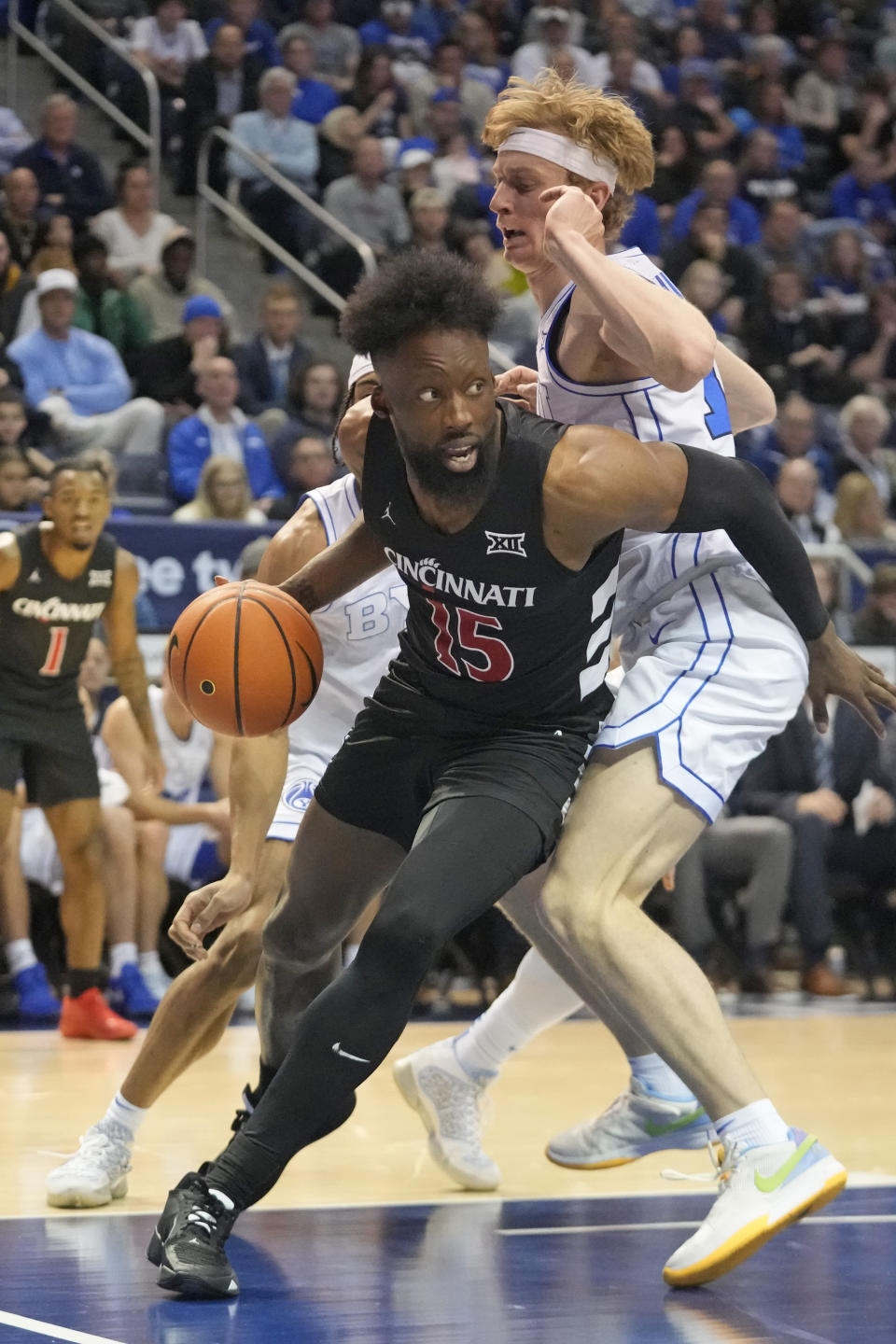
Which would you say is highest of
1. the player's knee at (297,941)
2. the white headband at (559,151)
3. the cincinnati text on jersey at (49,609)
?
the white headband at (559,151)

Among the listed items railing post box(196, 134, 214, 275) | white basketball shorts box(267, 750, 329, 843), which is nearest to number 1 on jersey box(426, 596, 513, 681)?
white basketball shorts box(267, 750, 329, 843)

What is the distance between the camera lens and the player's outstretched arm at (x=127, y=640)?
7.80 meters

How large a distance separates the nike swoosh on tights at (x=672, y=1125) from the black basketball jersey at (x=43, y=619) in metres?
3.86

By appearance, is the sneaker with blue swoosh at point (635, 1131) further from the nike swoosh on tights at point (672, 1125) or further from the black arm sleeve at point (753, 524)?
the black arm sleeve at point (753, 524)

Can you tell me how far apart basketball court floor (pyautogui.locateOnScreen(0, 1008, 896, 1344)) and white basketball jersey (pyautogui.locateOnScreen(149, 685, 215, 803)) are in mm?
2195

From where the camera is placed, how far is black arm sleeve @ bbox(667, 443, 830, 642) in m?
3.65

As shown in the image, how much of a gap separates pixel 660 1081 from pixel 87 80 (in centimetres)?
1004

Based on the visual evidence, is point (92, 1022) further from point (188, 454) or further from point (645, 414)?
point (645, 414)

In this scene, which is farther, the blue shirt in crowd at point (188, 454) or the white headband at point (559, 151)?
the blue shirt in crowd at point (188, 454)

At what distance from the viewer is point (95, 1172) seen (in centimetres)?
446

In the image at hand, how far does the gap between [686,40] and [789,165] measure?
1354 millimetres

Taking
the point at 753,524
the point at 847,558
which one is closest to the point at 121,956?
the point at 847,558

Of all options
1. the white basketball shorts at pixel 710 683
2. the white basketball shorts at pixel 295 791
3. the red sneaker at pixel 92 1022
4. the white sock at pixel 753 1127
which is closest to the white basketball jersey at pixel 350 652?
the white basketball shorts at pixel 295 791

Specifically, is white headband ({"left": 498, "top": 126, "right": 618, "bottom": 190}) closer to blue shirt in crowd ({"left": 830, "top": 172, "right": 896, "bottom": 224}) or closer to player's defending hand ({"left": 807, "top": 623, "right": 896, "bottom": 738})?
player's defending hand ({"left": 807, "top": 623, "right": 896, "bottom": 738})
